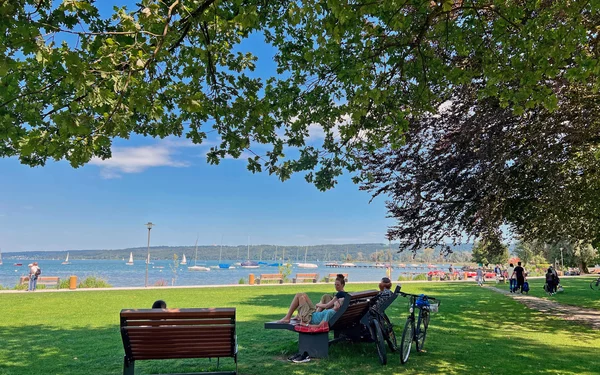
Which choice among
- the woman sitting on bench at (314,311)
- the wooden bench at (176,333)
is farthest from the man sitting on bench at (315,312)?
the wooden bench at (176,333)

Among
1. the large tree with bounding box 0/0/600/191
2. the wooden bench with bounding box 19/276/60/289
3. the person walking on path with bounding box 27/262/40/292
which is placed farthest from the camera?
the wooden bench with bounding box 19/276/60/289

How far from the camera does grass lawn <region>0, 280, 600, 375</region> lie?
19.8 ft

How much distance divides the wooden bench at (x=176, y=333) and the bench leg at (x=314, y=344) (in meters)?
1.62

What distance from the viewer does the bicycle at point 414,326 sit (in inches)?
253

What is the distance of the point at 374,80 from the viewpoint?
683 centimetres

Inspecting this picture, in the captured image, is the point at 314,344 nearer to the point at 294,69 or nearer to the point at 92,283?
the point at 294,69

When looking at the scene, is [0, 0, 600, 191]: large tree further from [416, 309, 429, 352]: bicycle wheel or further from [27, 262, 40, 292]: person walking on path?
[27, 262, 40, 292]: person walking on path

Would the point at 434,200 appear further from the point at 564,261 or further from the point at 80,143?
the point at 564,261

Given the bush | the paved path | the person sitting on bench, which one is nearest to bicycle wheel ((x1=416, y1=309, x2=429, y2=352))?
the person sitting on bench

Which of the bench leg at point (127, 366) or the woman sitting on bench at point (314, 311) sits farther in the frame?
the woman sitting on bench at point (314, 311)

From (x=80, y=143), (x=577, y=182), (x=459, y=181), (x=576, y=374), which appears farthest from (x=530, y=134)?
(x=80, y=143)

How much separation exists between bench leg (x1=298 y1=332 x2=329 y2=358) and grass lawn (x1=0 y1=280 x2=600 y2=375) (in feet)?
0.62

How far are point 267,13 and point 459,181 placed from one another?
669cm

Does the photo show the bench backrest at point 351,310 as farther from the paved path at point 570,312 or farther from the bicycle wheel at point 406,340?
the paved path at point 570,312
